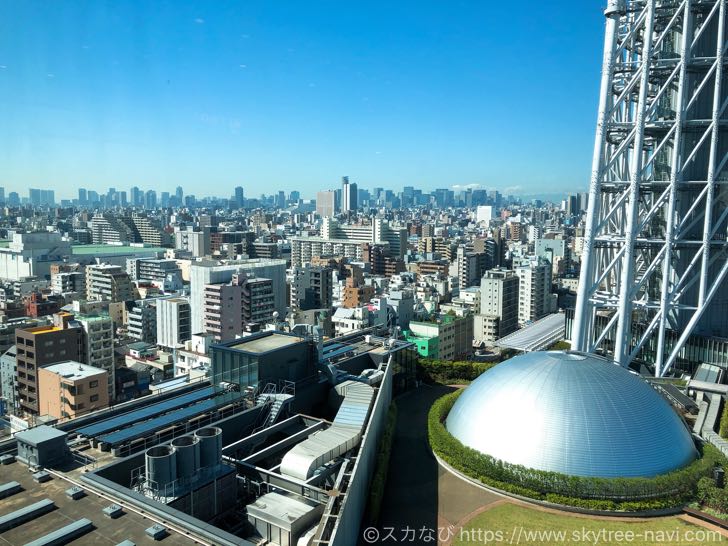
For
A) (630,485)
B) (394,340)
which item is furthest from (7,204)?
(630,485)

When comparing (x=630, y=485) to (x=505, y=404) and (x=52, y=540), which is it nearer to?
(x=505, y=404)

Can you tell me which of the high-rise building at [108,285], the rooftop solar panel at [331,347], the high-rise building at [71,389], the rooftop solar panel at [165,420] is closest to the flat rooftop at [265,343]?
the rooftop solar panel at [165,420]

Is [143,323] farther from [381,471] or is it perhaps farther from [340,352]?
[381,471]

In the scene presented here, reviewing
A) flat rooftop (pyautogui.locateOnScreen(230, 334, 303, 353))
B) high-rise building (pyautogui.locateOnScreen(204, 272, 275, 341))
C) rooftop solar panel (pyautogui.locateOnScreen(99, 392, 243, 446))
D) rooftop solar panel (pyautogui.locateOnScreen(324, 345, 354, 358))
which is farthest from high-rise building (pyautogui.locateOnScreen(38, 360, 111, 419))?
high-rise building (pyautogui.locateOnScreen(204, 272, 275, 341))

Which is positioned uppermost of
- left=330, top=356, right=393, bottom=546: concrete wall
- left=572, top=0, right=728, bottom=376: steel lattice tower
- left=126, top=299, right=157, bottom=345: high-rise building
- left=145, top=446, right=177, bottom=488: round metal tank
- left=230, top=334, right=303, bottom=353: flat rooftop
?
left=572, top=0, right=728, bottom=376: steel lattice tower

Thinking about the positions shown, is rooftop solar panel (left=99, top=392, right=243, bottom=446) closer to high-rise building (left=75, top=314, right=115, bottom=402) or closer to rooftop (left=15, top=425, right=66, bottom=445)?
rooftop (left=15, top=425, right=66, bottom=445)

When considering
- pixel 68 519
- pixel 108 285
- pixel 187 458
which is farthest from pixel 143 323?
pixel 68 519
